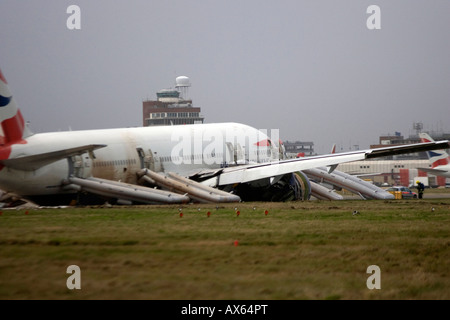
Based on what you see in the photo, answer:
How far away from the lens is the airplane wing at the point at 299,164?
37.7 m

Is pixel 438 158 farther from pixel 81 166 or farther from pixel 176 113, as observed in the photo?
pixel 176 113

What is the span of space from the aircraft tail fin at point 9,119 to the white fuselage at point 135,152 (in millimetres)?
495

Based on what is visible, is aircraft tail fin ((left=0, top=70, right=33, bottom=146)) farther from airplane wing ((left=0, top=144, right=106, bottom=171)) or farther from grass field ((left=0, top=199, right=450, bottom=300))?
grass field ((left=0, top=199, right=450, bottom=300))

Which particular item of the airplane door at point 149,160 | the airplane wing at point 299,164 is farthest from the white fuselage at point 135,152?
the airplane wing at point 299,164

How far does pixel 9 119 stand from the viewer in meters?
34.2

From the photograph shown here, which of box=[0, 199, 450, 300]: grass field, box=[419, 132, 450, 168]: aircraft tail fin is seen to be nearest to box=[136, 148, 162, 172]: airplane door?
box=[0, 199, 450, 300]: grass field

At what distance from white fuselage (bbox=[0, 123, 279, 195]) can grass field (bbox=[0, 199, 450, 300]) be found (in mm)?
9184

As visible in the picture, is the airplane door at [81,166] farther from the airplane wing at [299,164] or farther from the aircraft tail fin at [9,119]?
the airplane wing at [299,164]

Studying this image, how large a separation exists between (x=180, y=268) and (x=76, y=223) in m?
10.5

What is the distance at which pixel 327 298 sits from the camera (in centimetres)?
1223

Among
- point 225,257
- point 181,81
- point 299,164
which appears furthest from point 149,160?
point 181,81
